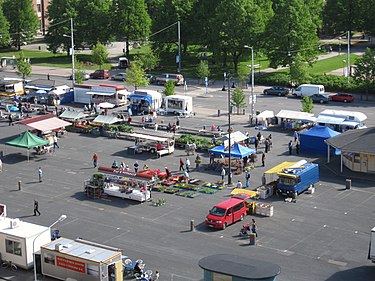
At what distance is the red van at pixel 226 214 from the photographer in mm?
45781

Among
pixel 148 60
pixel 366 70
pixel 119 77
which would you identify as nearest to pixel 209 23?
pixel 148 60

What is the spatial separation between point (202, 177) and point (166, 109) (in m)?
25.7

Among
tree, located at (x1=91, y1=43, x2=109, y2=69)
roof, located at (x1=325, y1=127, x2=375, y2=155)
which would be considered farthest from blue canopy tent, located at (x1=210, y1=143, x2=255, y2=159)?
tree, located at (x1=91, y1=43, x2=109, y2=69)

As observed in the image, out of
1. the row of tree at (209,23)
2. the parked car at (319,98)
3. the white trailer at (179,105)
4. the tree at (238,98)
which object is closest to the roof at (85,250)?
the white trailer at (179,105)

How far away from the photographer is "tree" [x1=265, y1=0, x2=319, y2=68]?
325ft

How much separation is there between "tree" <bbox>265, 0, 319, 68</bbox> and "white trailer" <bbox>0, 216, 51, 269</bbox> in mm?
64298

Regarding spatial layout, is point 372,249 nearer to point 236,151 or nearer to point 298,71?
point 236,151

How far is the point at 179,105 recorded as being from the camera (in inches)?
3206

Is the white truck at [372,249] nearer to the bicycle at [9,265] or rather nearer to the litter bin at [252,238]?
the litter bin at [252,238]

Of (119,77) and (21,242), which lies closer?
(21,242)

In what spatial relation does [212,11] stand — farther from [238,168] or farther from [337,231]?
[337,231]

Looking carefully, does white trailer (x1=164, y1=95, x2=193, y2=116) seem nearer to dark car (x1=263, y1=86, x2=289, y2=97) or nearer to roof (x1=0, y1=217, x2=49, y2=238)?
dark car (x1=263, y1=86, x2=289, y2=97)

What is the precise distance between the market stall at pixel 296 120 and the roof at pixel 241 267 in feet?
127

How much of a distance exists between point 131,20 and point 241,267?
8860 centimetres
